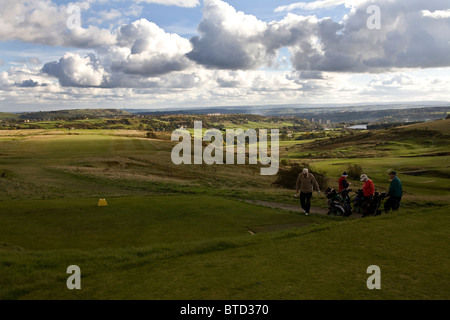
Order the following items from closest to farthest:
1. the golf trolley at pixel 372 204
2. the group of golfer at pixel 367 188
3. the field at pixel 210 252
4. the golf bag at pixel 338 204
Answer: the field at pixel 210 252
the group of golfer at pixel 367 188
the golf trolley at pixel 372 204
the golf bag at pixel 338 204

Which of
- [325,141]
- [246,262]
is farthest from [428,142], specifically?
[246,262]

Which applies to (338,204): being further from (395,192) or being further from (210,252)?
(210,252)

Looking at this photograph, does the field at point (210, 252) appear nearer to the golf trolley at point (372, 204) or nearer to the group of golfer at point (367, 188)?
the group of golfer at point (367, 188)

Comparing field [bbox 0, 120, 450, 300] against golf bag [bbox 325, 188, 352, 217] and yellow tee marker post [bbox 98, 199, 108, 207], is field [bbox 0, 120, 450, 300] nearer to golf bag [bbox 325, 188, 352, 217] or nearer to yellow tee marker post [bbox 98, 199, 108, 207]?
yellow tee marker post [bbox 98, 199, 108, 207]

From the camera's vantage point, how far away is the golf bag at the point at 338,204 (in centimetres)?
1981

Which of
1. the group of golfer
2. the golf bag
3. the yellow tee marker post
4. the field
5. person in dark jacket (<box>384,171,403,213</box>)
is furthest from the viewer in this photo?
the golf bag

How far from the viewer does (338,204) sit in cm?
1997

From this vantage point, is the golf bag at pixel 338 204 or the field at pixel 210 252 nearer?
the field at pixel 210 252

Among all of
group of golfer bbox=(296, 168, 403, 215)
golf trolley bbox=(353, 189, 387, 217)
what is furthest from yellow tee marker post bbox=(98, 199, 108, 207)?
golf trolley bbox=(353, 189, 387, 217)

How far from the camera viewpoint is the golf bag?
65.0 feet

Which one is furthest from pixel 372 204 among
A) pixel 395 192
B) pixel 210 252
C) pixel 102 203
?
pixel 102 203

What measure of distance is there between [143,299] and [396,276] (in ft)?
18.9

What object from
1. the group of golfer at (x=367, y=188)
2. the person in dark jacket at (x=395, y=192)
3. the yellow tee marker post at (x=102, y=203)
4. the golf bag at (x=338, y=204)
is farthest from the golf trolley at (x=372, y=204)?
the yellow tee marker post at (x=102, y=203)
